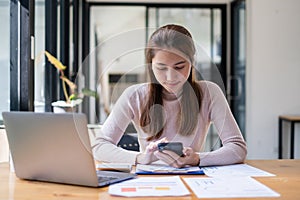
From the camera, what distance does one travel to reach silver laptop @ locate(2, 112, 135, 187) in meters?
1.08

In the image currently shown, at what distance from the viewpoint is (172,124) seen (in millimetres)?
1583

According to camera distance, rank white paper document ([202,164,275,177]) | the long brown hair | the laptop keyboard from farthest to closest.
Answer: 1. the long brown hair
2. white paper document ([202,164,275,177])
3. the laptop keyboard

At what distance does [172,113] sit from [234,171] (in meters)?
0.34

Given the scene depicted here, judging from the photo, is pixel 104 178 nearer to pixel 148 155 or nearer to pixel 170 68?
pixel 148 155

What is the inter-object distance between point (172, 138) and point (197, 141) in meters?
0.12

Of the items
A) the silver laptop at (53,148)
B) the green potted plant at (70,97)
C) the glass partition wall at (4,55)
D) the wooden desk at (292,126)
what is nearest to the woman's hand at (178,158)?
the silver laptop at (53,148)

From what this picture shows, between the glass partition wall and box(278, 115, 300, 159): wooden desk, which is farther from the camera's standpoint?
box(278, 115, 300, 159): wooden desk

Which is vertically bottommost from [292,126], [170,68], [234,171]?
[292,126]

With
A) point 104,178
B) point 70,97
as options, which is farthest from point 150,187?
point 70,97

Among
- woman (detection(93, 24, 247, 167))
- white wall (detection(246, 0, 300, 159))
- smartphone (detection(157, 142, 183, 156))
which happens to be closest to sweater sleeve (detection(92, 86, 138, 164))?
woman (detection(93, 24, 247, 167))

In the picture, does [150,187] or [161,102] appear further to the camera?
[161,102]

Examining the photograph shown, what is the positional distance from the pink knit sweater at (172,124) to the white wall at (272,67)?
11.4ft

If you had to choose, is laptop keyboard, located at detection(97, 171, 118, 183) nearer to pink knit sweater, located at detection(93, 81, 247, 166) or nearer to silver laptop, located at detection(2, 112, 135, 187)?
silver laptop, located at detection(2, 112, 135, 187)

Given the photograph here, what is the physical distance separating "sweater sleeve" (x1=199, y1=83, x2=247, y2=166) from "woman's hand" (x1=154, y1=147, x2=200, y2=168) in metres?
0.03
